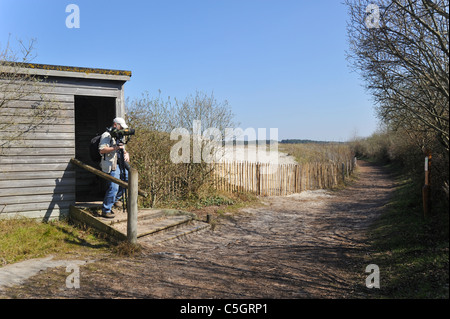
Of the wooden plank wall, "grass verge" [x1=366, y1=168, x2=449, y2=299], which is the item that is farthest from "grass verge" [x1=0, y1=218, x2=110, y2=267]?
"grass verge" [x1=366, y1=168, x2=449, y2=299]

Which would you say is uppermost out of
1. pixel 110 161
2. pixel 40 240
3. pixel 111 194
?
pixel 110 161

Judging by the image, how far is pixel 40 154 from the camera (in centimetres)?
793

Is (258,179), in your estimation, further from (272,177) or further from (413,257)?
(413,257)

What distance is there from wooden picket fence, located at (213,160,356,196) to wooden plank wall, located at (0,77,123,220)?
249 inches

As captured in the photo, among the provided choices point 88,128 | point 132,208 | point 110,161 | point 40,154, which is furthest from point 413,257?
point 88,128

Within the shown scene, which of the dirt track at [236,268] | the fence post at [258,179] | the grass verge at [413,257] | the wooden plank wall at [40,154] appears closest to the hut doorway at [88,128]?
the wooden plank wall at [40,154]

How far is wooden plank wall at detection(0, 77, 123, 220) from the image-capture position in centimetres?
758

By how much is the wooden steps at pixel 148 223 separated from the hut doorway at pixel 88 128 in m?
2.55

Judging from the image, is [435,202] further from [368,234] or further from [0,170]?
[0,170]

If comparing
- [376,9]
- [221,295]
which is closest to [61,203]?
[221,295]

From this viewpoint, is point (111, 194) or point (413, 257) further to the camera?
point (111, 194)

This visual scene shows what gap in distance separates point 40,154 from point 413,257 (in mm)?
8152

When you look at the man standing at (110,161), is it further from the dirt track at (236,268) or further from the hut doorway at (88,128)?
the hut doorway at (88,128)

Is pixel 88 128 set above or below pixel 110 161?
above
